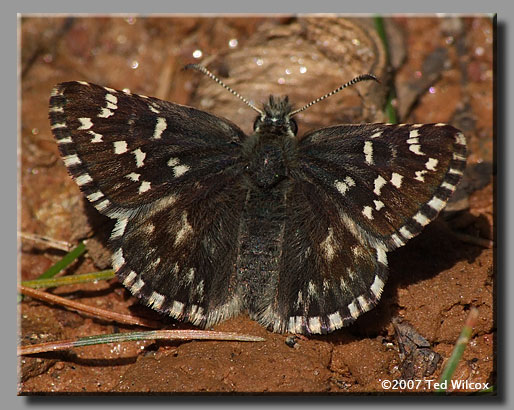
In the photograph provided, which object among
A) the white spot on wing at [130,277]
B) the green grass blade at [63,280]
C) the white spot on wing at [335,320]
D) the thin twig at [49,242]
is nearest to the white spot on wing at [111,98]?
the white spot on wing at [130,277]

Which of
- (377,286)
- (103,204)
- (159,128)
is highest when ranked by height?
(159,128)

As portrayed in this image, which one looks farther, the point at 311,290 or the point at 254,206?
the point at 254,206

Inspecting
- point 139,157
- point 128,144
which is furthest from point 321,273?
Answer: point 128,144

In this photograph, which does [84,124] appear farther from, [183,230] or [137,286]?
[137,286]

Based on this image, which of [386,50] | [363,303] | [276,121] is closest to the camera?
[363,303]

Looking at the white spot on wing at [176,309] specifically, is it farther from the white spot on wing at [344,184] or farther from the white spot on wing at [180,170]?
the white spot on wing at [344,184]

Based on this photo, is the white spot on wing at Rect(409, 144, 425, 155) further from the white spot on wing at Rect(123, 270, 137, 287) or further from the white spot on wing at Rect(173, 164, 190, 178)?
the white spot on wing at Rect(123, 270, 137, 287)
